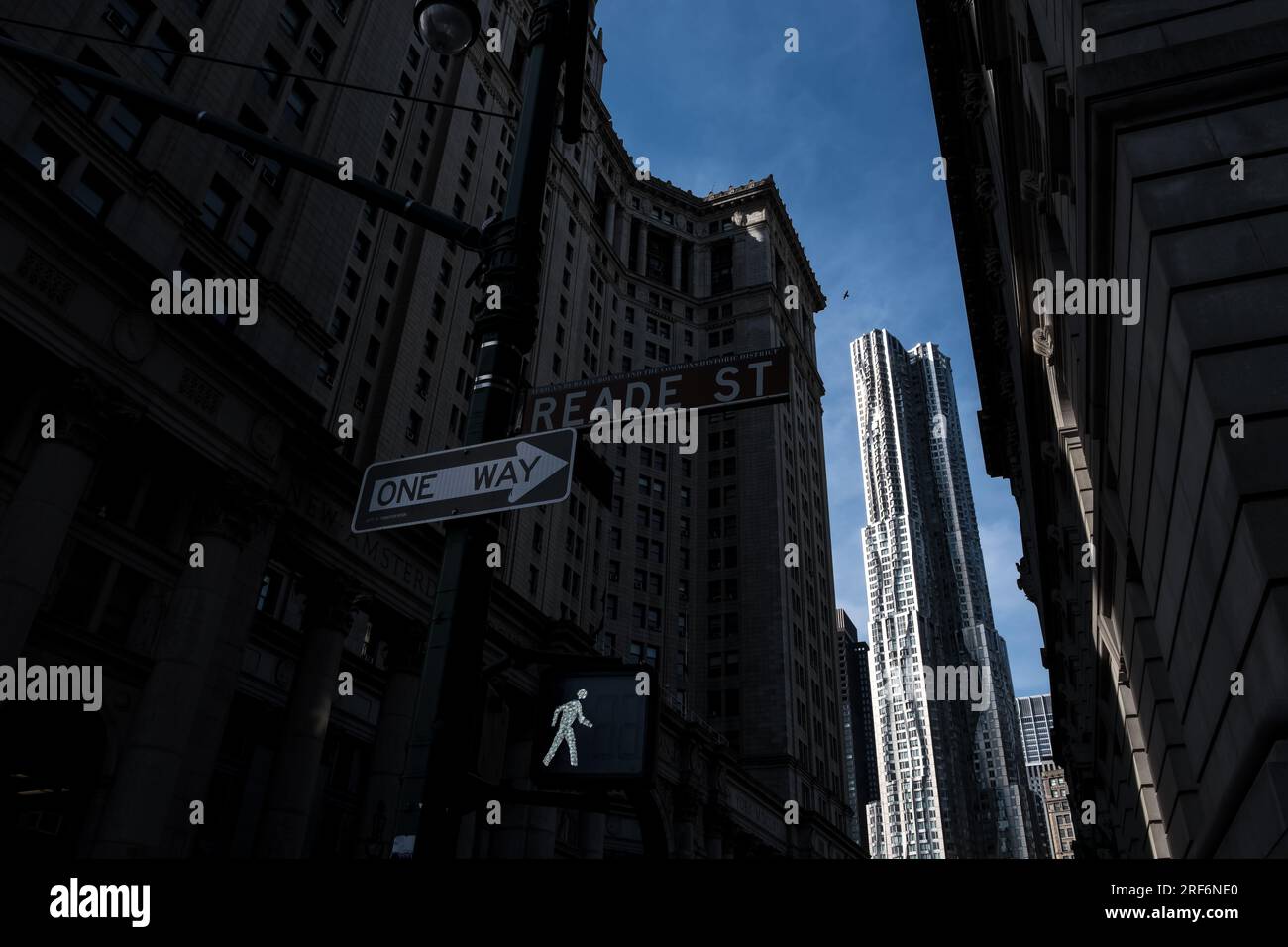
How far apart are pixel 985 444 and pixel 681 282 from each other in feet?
179

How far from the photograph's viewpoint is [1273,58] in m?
8.46

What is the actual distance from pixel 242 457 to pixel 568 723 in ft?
75.3

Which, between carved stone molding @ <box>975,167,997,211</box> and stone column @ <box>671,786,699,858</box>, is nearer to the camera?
carved stone molding @ <box>975,167,997,211</box>

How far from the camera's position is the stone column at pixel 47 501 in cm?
1825

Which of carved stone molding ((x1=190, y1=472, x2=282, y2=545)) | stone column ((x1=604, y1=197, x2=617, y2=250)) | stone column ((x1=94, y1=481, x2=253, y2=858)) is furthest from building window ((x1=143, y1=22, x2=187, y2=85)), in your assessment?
stone column ((x1=604, y1=197, x2=617, y2=250))

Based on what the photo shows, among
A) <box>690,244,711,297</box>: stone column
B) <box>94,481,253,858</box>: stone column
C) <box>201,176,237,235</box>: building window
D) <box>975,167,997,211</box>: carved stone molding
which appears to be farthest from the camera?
<box>690,244,711,297</box>: stone column

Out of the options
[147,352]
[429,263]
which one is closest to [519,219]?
[147,352]

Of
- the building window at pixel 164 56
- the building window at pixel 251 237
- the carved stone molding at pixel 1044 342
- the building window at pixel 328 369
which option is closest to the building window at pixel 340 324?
the building window at pixel 328 369

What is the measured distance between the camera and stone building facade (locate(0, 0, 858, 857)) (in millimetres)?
20484

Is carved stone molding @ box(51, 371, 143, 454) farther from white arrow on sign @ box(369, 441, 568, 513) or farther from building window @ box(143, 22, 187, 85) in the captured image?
white arrow on sign @ box(369, 441, 568, 513)

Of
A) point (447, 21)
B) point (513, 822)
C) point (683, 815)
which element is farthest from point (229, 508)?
point (683, 815)

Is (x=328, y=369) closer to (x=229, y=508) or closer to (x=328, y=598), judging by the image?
(x=328, y=598)

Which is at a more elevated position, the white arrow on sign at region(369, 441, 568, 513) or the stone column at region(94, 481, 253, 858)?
the stone column at region(94, 481, 253, 858)

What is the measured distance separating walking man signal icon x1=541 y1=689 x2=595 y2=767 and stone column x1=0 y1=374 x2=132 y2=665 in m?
18.0
